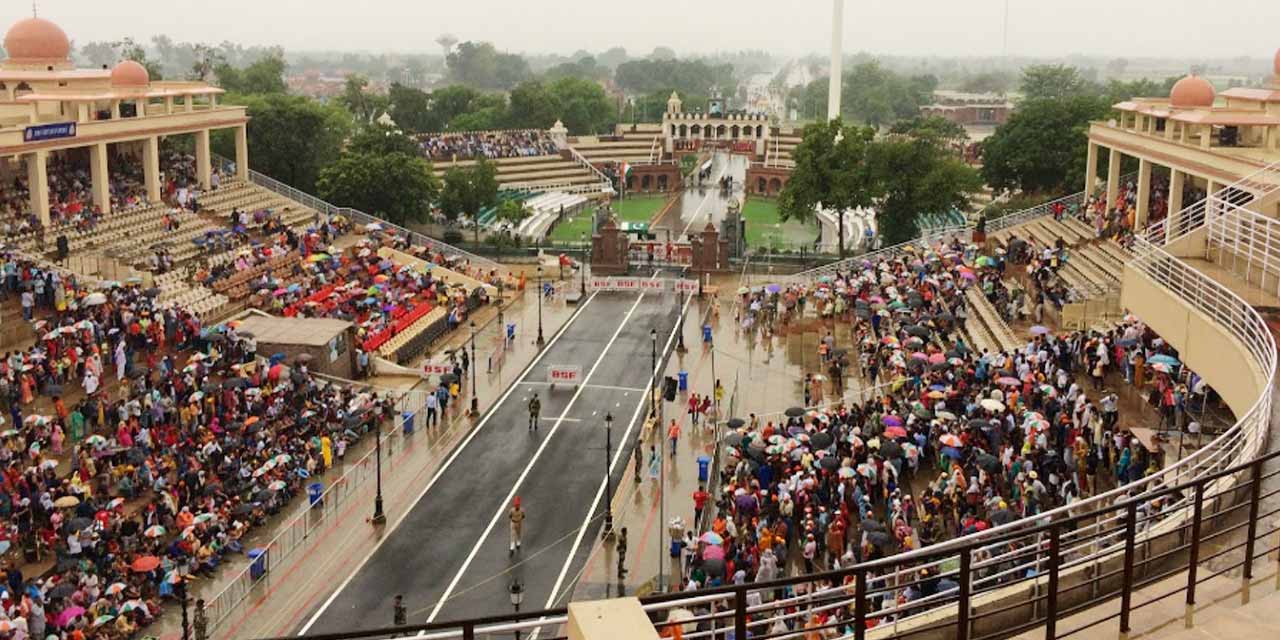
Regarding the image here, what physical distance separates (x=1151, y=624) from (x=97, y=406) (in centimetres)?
Result: 2851

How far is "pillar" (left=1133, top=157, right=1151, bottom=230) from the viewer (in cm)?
4597

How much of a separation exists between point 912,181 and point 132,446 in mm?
44550

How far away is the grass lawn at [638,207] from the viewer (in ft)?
309

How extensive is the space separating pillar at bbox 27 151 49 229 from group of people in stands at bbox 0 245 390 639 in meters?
6.44

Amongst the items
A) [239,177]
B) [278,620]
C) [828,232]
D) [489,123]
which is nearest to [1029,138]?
[828,232]

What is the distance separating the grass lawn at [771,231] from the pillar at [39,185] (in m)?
39.6

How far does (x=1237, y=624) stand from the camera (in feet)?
31.4

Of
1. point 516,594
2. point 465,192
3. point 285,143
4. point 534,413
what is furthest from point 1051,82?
point 516,594

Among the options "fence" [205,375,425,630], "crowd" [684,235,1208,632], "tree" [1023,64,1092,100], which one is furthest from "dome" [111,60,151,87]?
"tree" [1023,64,1092,100]

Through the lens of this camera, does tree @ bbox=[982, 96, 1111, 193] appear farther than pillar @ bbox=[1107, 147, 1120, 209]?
Yes

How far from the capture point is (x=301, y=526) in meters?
29.9

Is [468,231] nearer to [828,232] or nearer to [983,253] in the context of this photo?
[828,232]

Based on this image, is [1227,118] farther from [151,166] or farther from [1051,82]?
[1051,82]

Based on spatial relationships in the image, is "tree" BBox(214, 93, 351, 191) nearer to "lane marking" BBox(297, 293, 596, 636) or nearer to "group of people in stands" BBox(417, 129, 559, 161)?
"group of people in stands" BBox(417, 129, 559, 161)
